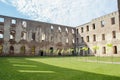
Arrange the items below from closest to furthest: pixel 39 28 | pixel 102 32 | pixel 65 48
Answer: pixel 102 32 → pixel 39 28 → pixel 65 48

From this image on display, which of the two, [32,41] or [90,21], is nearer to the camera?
[32,41]

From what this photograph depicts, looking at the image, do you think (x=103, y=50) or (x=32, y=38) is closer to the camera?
(x=103, y=50)

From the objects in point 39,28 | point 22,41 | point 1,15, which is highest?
point 1,15

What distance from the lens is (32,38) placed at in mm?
30688

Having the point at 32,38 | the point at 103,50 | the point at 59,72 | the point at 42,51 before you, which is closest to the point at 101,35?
the point at 103,50

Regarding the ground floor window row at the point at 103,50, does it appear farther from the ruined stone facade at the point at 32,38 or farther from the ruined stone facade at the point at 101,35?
the ruined stone facade at the point at 32,38

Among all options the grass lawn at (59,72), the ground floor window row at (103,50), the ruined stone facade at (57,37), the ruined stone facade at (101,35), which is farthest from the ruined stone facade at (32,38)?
the grass lawn at (59,72)

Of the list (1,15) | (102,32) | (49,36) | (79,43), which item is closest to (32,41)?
(49,36)

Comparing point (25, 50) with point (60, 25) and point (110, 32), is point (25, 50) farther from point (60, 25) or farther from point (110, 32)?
point (110, 32)

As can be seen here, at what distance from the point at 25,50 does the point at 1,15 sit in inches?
327

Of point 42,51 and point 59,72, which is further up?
point 42,51

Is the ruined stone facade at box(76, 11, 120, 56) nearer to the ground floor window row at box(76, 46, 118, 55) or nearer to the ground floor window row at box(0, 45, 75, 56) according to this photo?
the ground floor window row at box(76, 46, 118, 55)

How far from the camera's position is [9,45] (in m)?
27.8

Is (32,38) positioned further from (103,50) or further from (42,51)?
(103,50)
